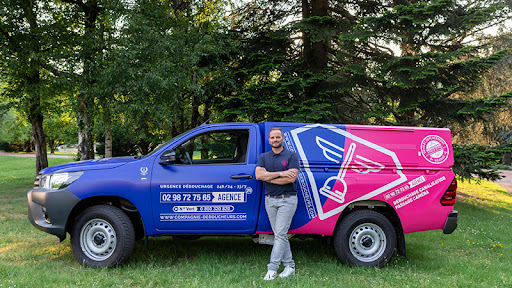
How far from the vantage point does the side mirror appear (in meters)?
5.14

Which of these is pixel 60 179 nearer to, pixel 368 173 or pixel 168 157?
pixel 168 157

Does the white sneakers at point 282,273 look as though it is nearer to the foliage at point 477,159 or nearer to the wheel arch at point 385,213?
the wheel arch at point 385,213

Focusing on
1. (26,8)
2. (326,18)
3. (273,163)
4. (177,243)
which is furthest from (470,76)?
(26,8)

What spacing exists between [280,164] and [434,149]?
2433mm

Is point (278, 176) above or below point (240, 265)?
above

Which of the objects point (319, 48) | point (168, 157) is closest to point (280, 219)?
point (168, 157)

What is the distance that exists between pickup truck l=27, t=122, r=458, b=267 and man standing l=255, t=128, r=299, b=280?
1.05 feet

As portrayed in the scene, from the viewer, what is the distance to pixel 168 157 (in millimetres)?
5164

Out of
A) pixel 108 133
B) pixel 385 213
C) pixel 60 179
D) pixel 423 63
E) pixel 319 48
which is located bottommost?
pixel 385 213

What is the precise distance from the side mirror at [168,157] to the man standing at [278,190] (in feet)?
3.78

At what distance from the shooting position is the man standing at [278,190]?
4.97 meters

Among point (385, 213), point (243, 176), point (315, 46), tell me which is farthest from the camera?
point (315, 46)

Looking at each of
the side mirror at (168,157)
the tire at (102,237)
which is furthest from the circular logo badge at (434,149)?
the tire at (102,237)

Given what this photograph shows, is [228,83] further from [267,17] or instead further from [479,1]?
[479,1]
